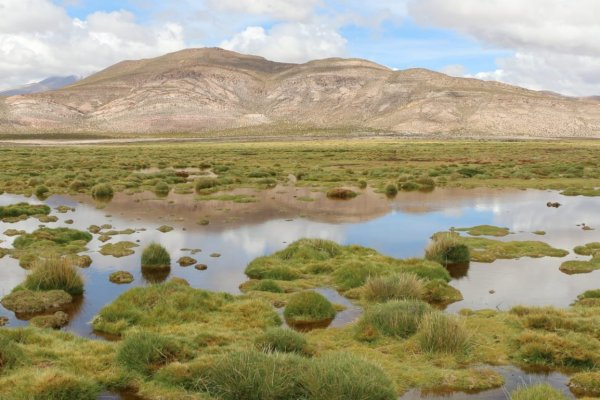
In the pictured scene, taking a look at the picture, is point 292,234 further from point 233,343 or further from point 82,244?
point 233,343

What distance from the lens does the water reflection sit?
1672 cm

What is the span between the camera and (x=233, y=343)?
37.8 feet

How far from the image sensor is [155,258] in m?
18.9

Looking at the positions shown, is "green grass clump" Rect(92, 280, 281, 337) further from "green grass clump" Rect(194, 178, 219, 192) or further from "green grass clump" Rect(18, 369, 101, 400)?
"green grass clump" Rect(194, 178, 219, 192)

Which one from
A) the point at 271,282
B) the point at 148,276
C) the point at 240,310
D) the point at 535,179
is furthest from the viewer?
the point at 535,179

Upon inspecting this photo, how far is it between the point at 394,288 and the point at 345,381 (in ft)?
21.4

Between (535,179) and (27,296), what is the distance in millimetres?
45605

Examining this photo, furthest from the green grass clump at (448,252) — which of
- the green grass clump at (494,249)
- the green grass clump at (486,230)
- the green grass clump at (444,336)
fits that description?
the green grass clump at (444,336)

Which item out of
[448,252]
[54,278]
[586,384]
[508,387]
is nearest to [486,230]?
[448,252]

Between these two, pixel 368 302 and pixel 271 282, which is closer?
pixel 368 302

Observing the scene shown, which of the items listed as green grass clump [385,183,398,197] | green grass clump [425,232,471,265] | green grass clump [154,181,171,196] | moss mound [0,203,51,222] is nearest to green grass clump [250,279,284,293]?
green grass clump [425,232,471,265]

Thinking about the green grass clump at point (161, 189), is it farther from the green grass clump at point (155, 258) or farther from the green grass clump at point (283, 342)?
the green grass clump at point (283, 342)

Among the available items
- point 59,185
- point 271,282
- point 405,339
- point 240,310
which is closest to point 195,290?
point 240,310

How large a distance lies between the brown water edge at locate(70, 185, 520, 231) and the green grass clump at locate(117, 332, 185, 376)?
52.9 feet
